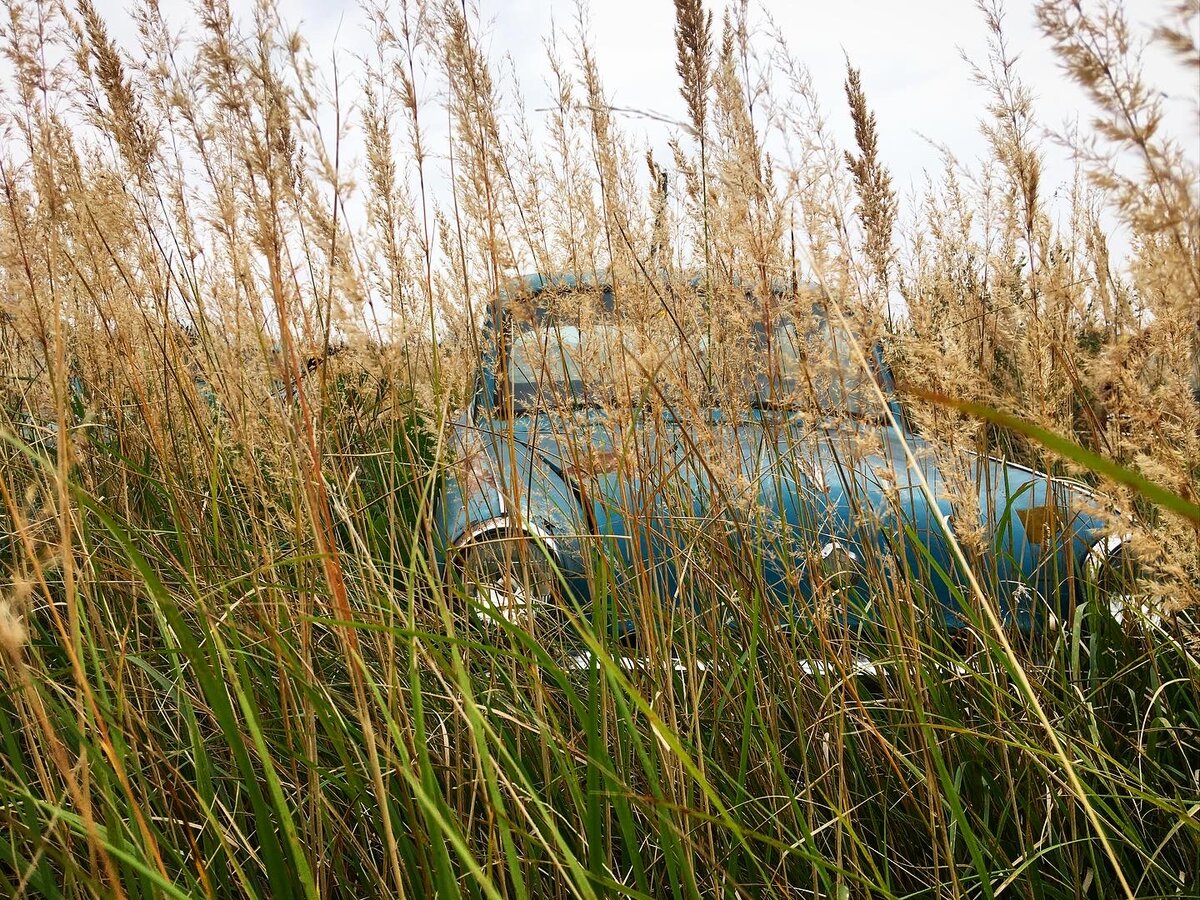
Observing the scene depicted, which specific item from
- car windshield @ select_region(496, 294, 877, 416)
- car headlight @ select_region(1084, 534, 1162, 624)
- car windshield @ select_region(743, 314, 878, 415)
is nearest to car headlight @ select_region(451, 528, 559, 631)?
car windshield @ select_region(496, 294, 877, 416)

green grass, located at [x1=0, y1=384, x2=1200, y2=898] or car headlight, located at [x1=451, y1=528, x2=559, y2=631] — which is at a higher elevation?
car headlight, located at [x1=451, y1=528, x2=559, y2=631]

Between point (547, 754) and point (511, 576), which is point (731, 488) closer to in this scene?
point (511, 576)

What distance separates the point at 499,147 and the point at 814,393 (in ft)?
2.90

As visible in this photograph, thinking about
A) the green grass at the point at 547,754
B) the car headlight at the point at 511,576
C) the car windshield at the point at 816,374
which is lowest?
the green grass at the point at 547,754

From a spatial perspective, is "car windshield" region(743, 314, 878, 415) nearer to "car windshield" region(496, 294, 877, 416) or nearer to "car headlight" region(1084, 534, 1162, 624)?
"car windshield" region(496, 294, 877, 416)

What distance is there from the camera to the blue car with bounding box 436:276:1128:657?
1.55 m

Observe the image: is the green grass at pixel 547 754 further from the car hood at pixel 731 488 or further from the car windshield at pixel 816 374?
the car windshield at pixel 816 374

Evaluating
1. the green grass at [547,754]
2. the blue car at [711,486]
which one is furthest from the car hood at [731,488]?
the green grass at [547,754]

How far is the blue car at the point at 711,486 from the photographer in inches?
60.9

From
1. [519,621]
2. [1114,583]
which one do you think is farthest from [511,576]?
[1114,583]

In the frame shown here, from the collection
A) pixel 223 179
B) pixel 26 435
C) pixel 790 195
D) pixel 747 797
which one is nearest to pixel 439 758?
pixel 747 797

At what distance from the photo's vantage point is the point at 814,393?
1696 mm

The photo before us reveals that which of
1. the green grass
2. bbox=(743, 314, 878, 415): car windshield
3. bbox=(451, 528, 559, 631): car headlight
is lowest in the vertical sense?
the green grass

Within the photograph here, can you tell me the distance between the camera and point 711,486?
1.81 meters
